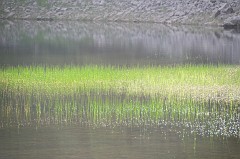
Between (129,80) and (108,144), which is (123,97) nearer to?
(129,80)

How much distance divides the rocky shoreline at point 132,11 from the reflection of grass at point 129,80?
5897 centimetres

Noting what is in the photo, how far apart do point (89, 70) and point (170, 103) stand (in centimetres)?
1118

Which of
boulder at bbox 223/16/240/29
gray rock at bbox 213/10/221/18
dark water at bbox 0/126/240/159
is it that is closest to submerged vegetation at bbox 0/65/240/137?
dark water at bbox 0/126/240/159

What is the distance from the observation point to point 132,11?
11525 centimetres

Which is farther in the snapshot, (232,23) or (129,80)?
(232,23)

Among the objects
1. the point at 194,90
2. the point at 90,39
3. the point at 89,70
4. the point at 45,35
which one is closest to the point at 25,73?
the point at 89,70

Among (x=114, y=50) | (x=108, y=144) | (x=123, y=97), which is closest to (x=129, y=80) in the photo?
(x=123, y=97)

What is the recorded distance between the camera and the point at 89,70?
37.2 meters

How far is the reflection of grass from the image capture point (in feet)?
97.4

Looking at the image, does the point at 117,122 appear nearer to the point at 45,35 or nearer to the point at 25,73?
the point at 25,73

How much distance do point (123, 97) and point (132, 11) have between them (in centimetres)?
8812

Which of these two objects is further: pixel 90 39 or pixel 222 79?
pixel 90 39

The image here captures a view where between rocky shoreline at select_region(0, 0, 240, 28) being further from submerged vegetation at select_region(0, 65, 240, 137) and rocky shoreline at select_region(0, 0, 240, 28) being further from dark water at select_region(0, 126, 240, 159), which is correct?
dark water at select_region(0, 126, 240, 159)

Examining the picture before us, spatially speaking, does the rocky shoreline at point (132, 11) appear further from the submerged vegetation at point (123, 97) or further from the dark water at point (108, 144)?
the dark water at point (108, 144)
